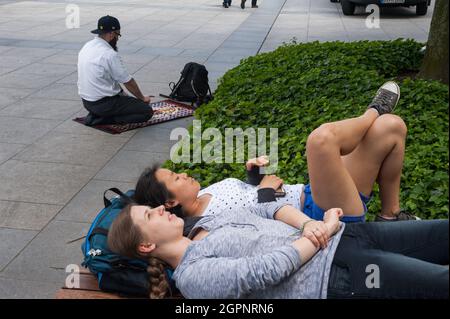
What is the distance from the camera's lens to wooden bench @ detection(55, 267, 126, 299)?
2.88 m

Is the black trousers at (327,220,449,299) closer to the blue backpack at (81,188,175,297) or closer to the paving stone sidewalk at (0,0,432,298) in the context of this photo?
the blue backpack at (81,188,175,297)

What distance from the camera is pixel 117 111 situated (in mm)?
7102

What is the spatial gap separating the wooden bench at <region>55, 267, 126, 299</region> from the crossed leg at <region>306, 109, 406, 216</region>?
1194 millimetres

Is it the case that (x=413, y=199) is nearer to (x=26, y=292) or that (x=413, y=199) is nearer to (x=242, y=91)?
(x=26, y=292)

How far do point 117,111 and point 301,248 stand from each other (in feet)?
15.7

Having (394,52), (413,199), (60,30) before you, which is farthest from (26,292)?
(60,30)

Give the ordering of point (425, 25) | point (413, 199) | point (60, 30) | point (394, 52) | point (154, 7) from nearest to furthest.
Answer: point (413, 199)
point (394, 52)
point (60, 30)
point (425, 25)
point (154, 7)

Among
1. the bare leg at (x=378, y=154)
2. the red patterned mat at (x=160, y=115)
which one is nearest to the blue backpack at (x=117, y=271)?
the bare leg at (x=378, y=154)

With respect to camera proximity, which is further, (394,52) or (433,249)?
(394,52)

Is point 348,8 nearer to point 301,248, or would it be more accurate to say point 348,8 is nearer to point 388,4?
point 388,4

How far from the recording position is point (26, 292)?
145 inches

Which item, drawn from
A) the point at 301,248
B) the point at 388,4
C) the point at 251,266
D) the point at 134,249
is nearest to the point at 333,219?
the point at 301,248

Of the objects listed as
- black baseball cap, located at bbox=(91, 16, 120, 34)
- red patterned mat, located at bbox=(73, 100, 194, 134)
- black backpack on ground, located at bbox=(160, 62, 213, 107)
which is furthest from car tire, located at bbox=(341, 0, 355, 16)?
black baseball cap, located at bbox=(91, 16, 120, 34)

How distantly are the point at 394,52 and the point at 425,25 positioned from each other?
676 cm
